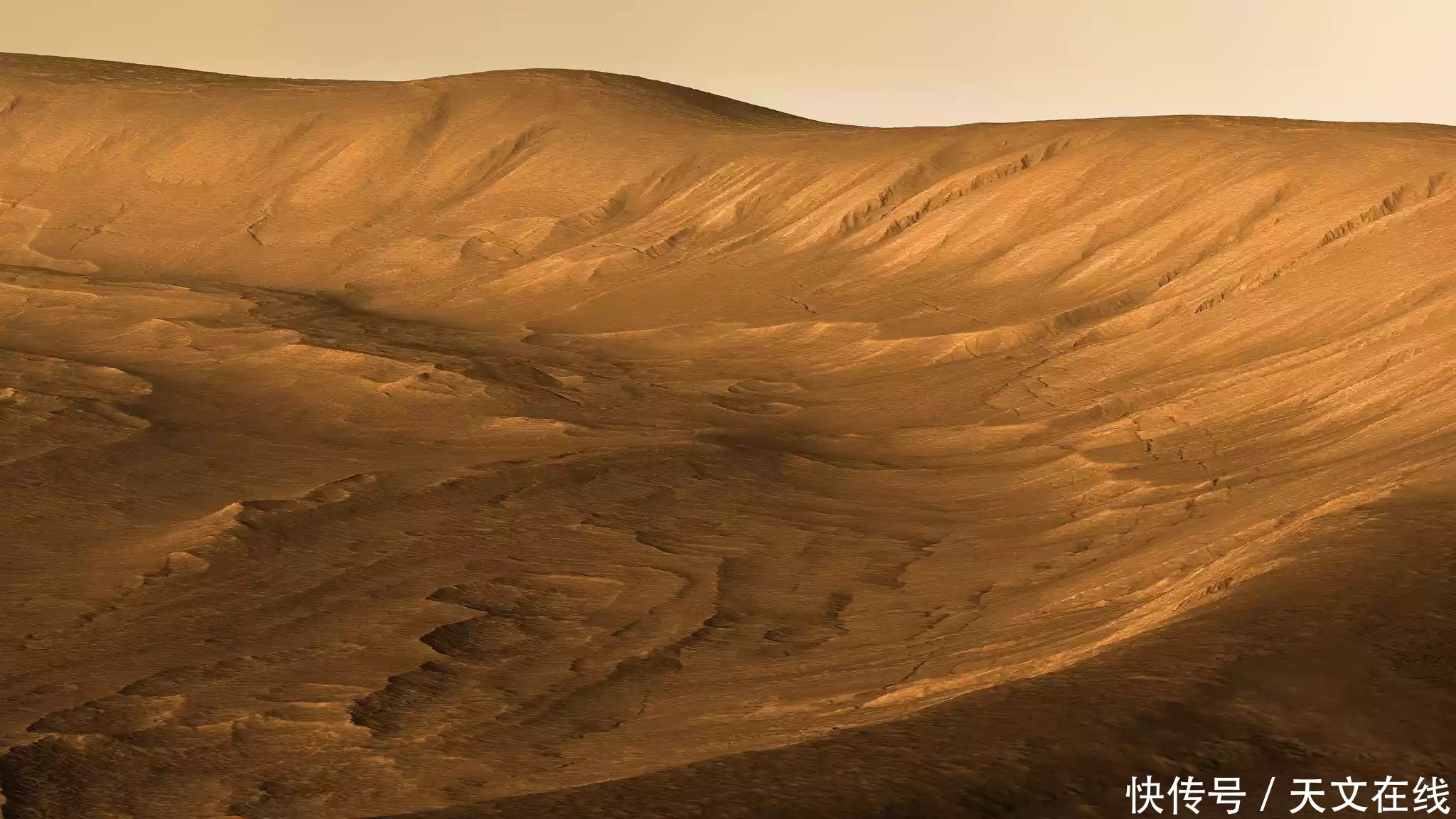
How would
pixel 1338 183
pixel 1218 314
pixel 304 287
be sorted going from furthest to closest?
pixel 304 287 < pixel 1338 183 < pixel 1218 314

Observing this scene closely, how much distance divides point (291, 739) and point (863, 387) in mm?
5306

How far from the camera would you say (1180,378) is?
855 cm

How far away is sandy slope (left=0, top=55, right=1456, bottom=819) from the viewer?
14.4 ft

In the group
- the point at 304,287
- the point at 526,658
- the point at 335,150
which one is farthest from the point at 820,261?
the point at 526,658

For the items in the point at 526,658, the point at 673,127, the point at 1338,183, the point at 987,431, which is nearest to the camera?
the point at 526,658

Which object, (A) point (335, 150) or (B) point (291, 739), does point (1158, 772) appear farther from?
(A) point (335, 150)

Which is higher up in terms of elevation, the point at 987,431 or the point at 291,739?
the point at 987,431

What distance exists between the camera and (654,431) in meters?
8.47

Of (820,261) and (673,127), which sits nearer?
(820,261)

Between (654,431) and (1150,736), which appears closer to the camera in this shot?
(1150,736)

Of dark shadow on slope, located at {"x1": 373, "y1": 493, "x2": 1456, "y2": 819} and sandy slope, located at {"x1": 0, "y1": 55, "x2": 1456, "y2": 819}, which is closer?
dark shadow on slope, located at {"x1": 373, "y1": 493, "x2": 1456, "y2": 819}

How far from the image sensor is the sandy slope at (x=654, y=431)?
439cm

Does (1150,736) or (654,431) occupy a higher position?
(654,431)

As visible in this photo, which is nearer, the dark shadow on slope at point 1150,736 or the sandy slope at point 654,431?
the dark shadow on slope at point 1150,736
